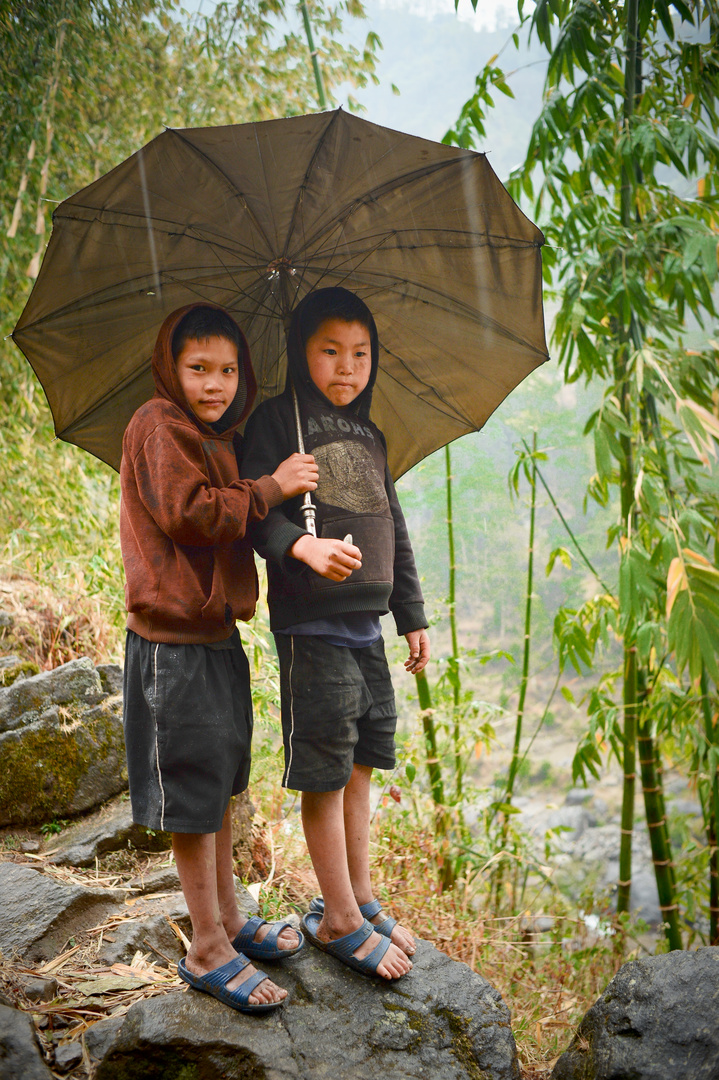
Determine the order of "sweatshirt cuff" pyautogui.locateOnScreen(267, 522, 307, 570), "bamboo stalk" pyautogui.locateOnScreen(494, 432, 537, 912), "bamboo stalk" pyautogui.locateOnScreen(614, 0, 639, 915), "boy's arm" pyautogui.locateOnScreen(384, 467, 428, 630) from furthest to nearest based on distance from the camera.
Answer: "bamboo stalk" pyautogui.locateOnScreen(494, 432, 537, 912), "bamboo stalk" pyautogui.locateOnScreen(614, 0, 639, 915), "boy's arm" pyautogui.locateOnScreen(384, 467, 428, 630), "sweatshirt cuff" pyautogui.locateOnScreen(267, 522, 307, 570)

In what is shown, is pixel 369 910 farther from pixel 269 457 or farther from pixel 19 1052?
pixel 269 457

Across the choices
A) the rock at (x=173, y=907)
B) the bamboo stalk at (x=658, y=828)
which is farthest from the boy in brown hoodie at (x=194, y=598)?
the bamboo stalk at (x=658, y=828)

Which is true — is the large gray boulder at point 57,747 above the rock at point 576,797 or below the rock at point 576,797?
above

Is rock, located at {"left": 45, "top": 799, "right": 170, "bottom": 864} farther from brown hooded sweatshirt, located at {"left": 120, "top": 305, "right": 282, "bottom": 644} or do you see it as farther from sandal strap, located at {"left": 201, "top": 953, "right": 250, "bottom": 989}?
brown hooded sweatshirt, located at {"left": 120, "top": 305, "right": 282, "bottom": 644}

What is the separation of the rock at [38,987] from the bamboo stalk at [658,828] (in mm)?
1887

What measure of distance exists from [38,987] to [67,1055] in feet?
0.73

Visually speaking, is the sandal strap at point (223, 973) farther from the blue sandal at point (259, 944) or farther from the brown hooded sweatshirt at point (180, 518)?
the brown hooded sweatshirt at point (180, 518)

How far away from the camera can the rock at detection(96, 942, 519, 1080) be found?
1.38 metres

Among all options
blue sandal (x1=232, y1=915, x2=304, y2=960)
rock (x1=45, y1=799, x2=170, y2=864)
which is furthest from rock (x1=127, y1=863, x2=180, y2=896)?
blue sandal (x1=232, y1=915, x2=304, y2=960)

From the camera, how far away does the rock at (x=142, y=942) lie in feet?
6.01

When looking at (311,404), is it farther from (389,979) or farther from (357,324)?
(389,979)

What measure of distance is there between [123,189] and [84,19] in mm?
2662

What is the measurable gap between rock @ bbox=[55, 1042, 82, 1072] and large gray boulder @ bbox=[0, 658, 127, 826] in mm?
944

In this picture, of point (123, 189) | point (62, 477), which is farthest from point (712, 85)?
point (62, 477)
